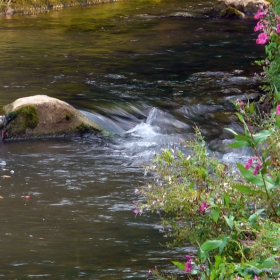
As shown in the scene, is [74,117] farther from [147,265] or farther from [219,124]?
[147,265]

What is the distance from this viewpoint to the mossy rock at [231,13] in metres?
23.7

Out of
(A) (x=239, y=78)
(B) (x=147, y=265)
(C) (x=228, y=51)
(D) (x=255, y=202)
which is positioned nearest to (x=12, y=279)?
(B) (x=147, y=265)

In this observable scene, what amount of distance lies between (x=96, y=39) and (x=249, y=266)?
16.0 m

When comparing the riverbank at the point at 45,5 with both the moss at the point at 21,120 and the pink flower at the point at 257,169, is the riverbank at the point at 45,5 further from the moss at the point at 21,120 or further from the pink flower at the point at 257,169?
the pink flower at the point at 257,169

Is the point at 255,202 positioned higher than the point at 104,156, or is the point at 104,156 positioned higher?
the point at 255,202

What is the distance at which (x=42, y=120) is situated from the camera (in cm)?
1039

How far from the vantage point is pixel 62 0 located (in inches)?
1027

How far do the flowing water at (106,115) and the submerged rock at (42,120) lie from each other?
0.29 meters

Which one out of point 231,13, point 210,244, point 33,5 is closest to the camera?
point 210,244

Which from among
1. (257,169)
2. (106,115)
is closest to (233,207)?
(257,169)

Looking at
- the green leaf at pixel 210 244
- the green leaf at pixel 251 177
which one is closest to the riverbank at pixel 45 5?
the green leaf at pixel 251 177

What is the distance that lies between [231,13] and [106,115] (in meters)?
13.6

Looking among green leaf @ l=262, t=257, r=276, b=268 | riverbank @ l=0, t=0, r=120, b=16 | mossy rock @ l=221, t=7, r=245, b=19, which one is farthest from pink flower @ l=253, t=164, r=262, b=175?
riverbank @ l=0, t=0, r=120, b=16

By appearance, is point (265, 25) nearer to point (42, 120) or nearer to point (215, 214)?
point (215, 214)
